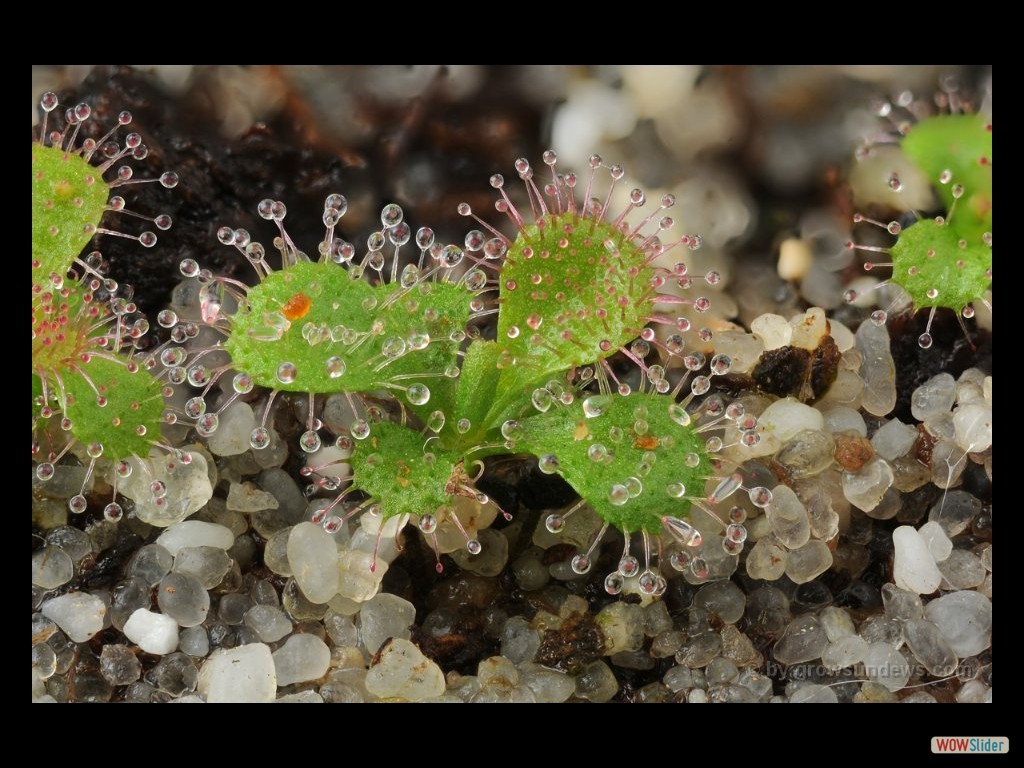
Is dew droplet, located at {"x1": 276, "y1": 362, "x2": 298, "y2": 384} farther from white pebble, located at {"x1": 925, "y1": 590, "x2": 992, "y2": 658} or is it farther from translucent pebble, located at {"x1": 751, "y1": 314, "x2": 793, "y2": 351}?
white pebble, located at {"x1": 925, "y1": 590, "x2": 992, "y2": 658}

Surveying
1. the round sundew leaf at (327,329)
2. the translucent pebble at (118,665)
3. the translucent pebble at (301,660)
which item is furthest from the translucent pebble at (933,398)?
the translucent pebble at (118,665)

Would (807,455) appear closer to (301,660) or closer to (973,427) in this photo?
(973,427)

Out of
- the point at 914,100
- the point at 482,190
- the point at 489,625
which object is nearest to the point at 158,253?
the point at 482,190

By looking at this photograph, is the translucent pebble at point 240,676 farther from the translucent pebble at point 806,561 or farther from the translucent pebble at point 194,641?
the translucent pebble at point 806,561

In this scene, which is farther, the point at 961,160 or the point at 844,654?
the point at 961,160

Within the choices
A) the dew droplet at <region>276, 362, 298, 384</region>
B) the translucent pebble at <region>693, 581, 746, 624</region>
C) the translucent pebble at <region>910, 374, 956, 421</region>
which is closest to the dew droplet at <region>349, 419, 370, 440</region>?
the dew droplet at <region>276, 362, 298, 384</region>

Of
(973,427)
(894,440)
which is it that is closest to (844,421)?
(894,440)
